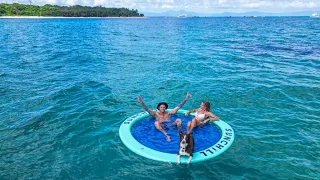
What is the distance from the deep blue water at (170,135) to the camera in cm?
748

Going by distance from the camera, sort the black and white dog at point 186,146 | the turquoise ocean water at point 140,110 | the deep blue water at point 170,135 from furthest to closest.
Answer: the deep blue water at point 170,135
the turquoise ocean water at point 140,110
the black and white dog at point 186,146

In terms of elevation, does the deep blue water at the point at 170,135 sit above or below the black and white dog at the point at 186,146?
below

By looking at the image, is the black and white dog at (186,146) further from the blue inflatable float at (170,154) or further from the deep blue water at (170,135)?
the deep blue water at (170,135)

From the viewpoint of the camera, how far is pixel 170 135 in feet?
26.6

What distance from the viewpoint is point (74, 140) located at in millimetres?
8289

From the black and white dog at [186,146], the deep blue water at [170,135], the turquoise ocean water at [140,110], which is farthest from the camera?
the deep blue water at [170,135]

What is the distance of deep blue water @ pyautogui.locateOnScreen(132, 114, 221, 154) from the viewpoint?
7480 millimetres

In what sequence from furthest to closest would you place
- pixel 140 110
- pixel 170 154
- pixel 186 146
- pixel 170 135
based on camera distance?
pixel 140 110 → pixel 170 135 → pixel 170 154 → pixel 186 146

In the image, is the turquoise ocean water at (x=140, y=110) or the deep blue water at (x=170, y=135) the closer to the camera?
the turquoise ocean water at (x=140, y=110)

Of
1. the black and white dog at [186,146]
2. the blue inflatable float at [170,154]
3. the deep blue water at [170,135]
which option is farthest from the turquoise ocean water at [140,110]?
the deep blue water at [170,135]

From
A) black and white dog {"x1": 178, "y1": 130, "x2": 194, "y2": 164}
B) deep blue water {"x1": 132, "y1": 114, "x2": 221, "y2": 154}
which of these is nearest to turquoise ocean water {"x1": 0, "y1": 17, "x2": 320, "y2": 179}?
black and white dog {"x1": 178, "y1": 130, "x2": 194, "y2": 164}

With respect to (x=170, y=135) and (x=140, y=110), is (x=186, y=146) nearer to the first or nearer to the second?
(x=170, y=135)

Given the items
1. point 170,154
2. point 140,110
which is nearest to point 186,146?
point 170,154

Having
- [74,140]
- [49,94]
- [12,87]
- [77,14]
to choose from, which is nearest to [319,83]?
[74,140]
